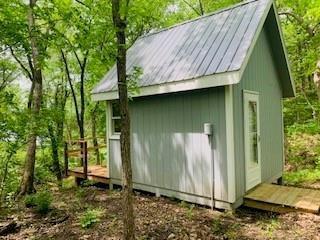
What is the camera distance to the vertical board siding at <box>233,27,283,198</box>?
5.75 m

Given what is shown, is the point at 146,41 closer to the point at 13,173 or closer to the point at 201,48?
the point at 201,48

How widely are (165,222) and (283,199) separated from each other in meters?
2.29

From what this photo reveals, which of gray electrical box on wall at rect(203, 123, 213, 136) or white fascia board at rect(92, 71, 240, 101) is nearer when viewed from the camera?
white fascia board at rect(92, 71, 240, 101)

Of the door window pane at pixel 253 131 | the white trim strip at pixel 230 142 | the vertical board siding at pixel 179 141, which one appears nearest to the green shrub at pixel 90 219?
the vertical board siding at pixel 179 141

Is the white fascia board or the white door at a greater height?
the white fascia board

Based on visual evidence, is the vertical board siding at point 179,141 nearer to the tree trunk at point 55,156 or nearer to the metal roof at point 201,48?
the metal roof at point 201,48

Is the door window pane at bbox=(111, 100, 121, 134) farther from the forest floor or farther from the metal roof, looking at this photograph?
the forest floor

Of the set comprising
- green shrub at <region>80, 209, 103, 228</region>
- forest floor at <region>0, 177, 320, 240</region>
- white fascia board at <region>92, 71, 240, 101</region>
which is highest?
white fascia board at <region>92, 71, 240, 101</region>

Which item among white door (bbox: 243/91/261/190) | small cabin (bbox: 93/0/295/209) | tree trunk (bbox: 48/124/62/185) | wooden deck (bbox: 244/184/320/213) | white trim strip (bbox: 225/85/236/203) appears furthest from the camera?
tree trunk (bbox: 48/124/62/185)

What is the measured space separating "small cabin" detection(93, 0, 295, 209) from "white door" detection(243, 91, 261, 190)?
0.02m

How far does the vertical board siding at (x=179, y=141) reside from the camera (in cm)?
568

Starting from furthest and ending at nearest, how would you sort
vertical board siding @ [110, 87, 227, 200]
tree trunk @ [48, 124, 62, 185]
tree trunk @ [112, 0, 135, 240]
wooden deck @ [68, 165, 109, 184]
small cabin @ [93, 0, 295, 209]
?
tree trunk @ [48, 124, 62, 185], wooden deck @ [68, 165, 109, 184], vertical board siding @ [110, 87, 227, 200], small cabin @ [93, 0, 295, 209], tree trunk @ [112, 0, 135, 240]

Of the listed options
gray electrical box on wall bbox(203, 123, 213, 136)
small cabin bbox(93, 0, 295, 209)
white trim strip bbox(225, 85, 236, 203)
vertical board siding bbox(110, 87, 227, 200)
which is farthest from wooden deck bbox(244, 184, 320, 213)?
gray electrical box on wall bbox(203, 123, 213, 136)

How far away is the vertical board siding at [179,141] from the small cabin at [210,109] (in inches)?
0.8
